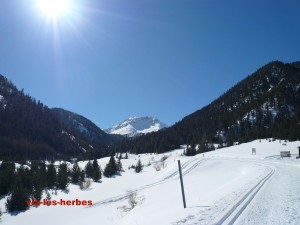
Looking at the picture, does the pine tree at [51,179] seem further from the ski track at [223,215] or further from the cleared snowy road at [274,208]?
the ski track at [223,215]

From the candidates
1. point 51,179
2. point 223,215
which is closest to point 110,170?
point 51,179

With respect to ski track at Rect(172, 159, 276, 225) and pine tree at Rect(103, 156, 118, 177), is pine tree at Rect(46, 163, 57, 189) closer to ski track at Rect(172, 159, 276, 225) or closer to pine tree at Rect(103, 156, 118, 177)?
pine tree at Rect(103, 156, 118, 177)

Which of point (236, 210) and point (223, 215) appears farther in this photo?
point (236, 210)

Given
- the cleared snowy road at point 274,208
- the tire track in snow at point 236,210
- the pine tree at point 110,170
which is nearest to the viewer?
the cleared snowy road at point 274,208

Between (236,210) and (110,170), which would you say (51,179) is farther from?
(236,210)

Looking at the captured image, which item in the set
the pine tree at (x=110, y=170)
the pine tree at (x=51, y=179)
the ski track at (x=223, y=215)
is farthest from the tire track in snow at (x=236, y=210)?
the pine tree at (x=110, y=170)

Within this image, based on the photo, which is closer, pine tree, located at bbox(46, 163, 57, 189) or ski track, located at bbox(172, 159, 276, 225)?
ski track, located at bbox(172, 159, 276, 225)

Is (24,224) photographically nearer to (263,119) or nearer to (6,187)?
(6,187)

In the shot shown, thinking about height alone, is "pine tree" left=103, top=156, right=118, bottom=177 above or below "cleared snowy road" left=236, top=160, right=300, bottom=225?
above

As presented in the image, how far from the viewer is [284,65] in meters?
199

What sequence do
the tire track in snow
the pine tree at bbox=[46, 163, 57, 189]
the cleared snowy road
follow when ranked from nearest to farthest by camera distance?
the cleared snowy road
the tire track in snow
the pine tree at bbox=[46, 163, 57, 189]

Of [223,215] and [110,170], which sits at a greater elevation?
[110,170]

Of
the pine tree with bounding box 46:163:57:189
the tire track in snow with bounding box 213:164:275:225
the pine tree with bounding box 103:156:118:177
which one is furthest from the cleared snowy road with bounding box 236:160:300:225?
the pine tree with bounding box 103:156:118:177

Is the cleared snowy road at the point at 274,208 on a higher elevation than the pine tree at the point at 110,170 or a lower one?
lower
